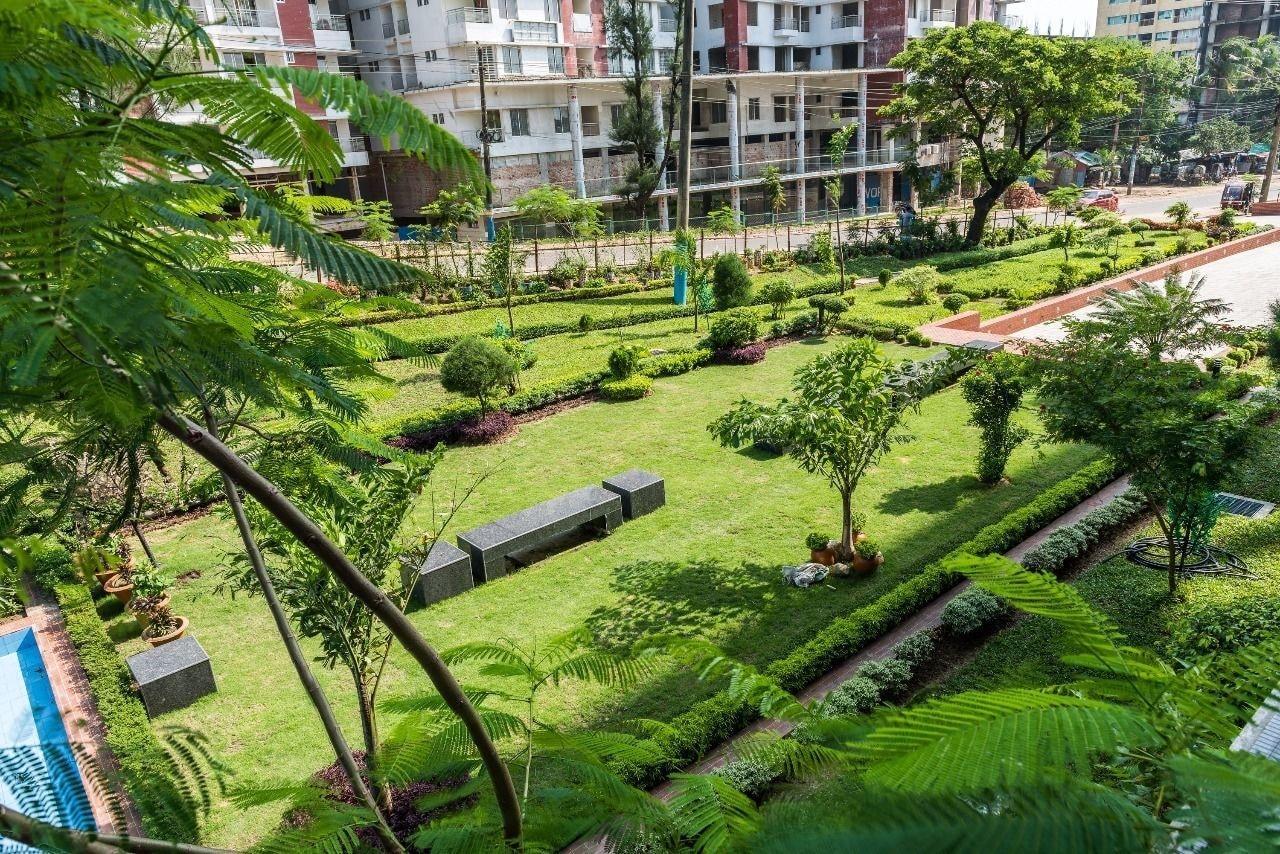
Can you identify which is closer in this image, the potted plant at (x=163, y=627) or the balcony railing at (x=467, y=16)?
the potted plant at (x=163, y=627)

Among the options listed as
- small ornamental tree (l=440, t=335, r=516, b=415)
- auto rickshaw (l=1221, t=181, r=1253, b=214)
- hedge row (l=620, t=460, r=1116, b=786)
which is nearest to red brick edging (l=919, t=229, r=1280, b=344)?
hedge row (l=620, t=460, r=1116, b=786)

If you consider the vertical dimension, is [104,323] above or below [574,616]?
above

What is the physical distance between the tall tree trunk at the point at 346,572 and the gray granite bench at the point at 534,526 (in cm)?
824

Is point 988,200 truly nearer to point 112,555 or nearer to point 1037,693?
point 112,555

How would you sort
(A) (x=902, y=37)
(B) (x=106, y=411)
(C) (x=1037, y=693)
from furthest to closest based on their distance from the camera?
(A) (x=902, y=37) → (C) (x=1037, y=693) → (B) (x=106, y=411)

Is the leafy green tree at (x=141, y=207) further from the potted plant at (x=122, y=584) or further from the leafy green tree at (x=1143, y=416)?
the potted plant at (x=122, y=584)

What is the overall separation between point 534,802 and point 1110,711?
2.12 meters

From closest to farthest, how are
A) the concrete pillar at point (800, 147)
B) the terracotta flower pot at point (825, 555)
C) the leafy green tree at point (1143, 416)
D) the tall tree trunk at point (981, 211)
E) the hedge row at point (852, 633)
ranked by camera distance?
the hedge row at point (852, 633), the leafy green tree at point (1143, 416), the terracotta flower pot at point (825, 555), the tall tree trunk at point (981, 211), the concrete pillar at point (800, 147)

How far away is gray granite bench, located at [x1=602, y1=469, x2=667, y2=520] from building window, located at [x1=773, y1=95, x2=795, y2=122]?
129ft

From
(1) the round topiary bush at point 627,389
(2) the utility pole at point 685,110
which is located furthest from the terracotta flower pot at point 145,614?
(2) the utility pole at point 685,110

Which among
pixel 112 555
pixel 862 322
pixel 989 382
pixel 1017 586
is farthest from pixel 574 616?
pixel 862 322

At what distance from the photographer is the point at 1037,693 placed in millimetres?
2170

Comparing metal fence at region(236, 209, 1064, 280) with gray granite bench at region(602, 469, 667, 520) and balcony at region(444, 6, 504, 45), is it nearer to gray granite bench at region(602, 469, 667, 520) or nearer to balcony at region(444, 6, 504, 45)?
balcony at region(444, 6, 504, 45)

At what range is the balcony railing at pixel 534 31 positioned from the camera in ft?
119
